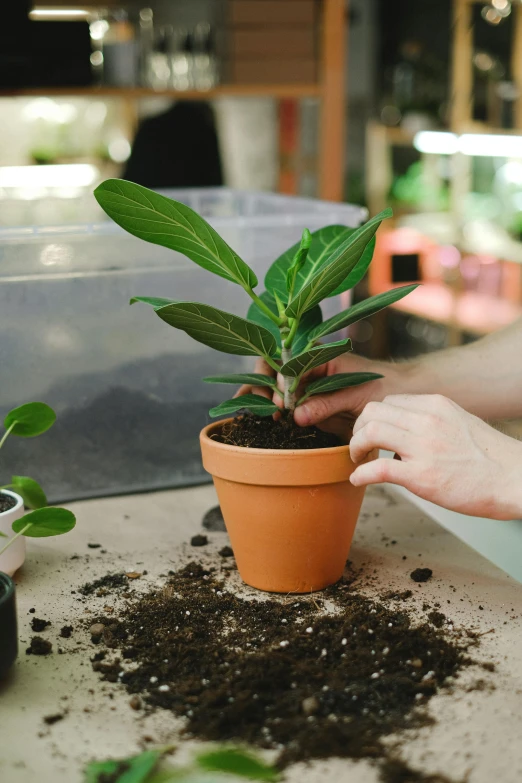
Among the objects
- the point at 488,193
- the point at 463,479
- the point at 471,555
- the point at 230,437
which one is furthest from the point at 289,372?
the point at 488,193

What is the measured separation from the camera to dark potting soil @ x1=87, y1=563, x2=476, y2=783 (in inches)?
24.0

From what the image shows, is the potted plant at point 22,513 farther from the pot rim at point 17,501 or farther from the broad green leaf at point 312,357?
the broad green leaf at point 312,357

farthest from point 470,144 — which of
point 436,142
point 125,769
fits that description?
point 125,769

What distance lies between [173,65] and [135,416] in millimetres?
1999

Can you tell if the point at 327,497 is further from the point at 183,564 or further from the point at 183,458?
the point at 183,458

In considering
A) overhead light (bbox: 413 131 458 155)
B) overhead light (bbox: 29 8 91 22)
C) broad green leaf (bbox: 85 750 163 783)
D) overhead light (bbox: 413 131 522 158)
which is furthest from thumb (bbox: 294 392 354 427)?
overhead light (bbox: 413 131 458 155)

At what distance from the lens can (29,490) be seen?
892 millimetres

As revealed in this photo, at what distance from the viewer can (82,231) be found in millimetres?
1021

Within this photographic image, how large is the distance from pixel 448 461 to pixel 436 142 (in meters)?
3.30

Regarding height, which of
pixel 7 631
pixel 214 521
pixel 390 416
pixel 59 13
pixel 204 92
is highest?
pixel 59 13

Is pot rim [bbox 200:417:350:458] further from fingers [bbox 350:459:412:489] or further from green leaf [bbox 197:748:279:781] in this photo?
green leaf [bbox 197:748:279:781]

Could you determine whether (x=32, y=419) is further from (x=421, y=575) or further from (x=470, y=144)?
(x=470, y=144)

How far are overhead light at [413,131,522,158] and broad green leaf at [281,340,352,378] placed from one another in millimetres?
2691

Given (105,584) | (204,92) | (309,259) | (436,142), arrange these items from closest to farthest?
(105,584), (309,259), (204,92), (436,142)
